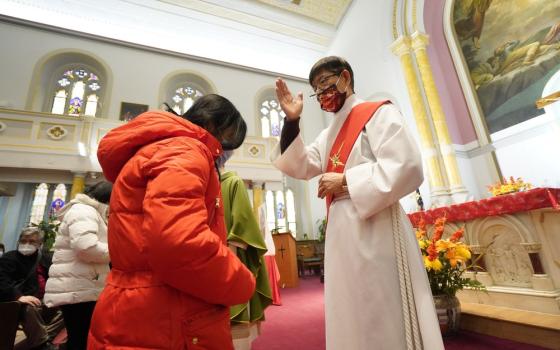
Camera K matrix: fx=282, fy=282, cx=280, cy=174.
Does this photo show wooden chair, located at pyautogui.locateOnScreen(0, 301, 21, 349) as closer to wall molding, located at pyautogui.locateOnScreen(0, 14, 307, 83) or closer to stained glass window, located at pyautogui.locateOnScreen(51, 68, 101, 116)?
stained glass window, located at pyautogui.locateOnScreen(51, 68, 101, 116)

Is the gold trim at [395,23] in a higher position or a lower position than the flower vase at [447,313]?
higher

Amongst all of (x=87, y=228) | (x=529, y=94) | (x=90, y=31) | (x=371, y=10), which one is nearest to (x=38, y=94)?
(x=90, y=31)

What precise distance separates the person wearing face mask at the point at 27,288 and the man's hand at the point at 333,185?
7.66ft

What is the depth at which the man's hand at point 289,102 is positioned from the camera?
A: 4.03ft

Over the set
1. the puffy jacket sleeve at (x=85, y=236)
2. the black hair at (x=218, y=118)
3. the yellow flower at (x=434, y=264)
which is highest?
the black hair at (x=218, y=118)

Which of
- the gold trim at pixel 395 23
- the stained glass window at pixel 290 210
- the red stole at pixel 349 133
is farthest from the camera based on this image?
the stained glass window at pixel 290 210

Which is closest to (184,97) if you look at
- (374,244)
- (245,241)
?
(245,241)

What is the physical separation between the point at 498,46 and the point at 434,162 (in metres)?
2.68

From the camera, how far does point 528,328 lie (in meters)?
2.03

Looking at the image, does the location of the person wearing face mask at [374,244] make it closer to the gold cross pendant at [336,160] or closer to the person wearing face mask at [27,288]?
the gold cross pendant at [336,160]

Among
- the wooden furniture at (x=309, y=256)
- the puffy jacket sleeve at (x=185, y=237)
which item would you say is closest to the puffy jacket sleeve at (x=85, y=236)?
the puffy jacket sleeve at (x=185, y=237)

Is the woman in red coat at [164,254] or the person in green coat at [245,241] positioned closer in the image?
the woman in red coat at [164,254]

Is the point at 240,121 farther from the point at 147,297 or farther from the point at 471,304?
the point at 471,304

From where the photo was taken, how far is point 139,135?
31.5 inches
